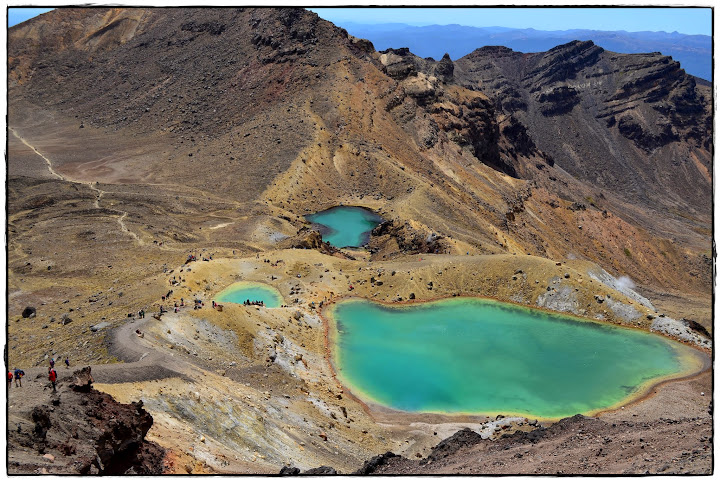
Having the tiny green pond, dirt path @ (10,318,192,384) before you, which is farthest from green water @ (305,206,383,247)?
dirt path @ (10,318,192,384)

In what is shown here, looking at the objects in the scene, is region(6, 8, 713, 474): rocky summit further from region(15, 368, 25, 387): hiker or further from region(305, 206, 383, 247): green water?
region(305, 206, 383, 247): green water

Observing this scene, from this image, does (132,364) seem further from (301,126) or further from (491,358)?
(301,126)

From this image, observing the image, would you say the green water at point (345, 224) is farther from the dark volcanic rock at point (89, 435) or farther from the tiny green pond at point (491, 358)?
the dark volcanic rock at point (89, 435)

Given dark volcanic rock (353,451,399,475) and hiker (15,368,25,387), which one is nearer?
hiker (15,368,25,387)

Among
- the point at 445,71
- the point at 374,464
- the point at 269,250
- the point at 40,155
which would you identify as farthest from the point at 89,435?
the point at 445,71

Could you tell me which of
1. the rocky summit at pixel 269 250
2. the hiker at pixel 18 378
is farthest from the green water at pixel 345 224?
the hiker at pixel 18 378
